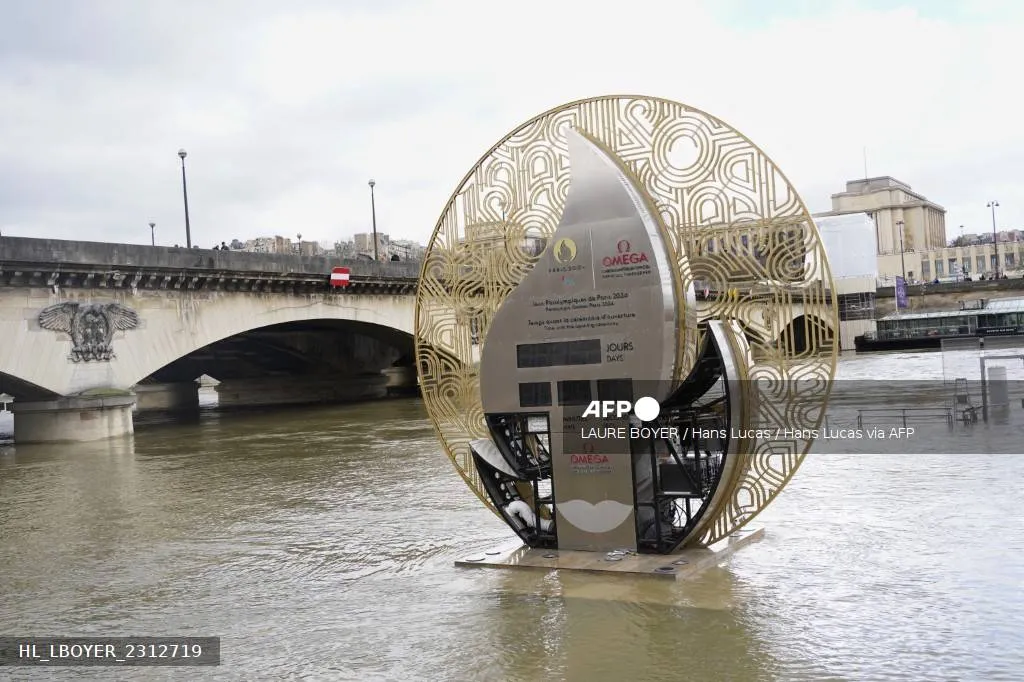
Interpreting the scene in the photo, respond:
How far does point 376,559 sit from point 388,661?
3.61 metres

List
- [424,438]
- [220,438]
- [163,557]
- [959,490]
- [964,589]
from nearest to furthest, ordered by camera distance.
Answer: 1. [964,589]
2. [163,557]
3. [959,490]
4. [424,438]
5. [220,438]

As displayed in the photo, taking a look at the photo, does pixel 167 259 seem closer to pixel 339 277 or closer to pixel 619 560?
pixel 339 277

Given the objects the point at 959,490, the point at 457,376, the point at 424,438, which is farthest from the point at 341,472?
the point at 959,490

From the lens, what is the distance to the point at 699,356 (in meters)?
9.34

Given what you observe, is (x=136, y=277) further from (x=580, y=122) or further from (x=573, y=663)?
(x=573, y=663)

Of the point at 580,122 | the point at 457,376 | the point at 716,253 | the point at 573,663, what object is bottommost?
the point at 573,663

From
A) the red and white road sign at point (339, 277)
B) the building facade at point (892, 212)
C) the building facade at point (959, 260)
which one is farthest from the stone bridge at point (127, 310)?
the building facade at point (892, 212)

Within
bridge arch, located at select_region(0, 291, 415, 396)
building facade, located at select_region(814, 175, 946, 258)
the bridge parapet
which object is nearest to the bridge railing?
the bridge parapet

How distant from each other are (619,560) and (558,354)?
6.33 ft

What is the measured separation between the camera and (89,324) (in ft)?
94.7

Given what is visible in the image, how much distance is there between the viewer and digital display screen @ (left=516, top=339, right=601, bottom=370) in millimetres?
9698

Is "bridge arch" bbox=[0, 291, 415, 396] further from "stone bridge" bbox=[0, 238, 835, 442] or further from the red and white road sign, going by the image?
the red and white road sign

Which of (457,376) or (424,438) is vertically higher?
(457,376)

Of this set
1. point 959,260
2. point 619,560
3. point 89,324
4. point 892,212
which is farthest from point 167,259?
point 892,212
